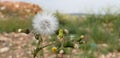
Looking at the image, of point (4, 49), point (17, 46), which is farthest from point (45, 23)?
point (17, 46)

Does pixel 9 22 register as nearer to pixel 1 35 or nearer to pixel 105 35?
pixel 1 35

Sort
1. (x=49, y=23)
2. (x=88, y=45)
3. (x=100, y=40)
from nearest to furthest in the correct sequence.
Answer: (x=49, y=23)
(x=88, y=45)
(x=100, y=40)

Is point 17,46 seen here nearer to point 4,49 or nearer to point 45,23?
point 4,49

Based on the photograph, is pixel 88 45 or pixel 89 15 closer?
pixel 88 45

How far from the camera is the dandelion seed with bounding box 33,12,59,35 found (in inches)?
112

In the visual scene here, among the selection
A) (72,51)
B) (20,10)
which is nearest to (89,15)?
(72,51)

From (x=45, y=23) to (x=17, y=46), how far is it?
229 cm

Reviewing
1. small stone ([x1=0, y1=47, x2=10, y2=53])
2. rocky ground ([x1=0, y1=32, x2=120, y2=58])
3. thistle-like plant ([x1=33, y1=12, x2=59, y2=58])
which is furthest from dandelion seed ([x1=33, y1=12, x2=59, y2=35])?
small stone ([x1=0, y1=47, x2=10, y2=53])

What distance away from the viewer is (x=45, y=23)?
9.58ft

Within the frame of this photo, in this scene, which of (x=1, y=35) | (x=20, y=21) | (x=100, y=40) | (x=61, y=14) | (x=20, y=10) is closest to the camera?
(x=100, y=40)

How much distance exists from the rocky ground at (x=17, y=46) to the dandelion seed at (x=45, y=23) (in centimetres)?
176

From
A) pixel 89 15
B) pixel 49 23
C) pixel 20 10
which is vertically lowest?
pixel 20 10

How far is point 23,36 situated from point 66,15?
6.03 ft

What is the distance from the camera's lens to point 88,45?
484 centimetres
